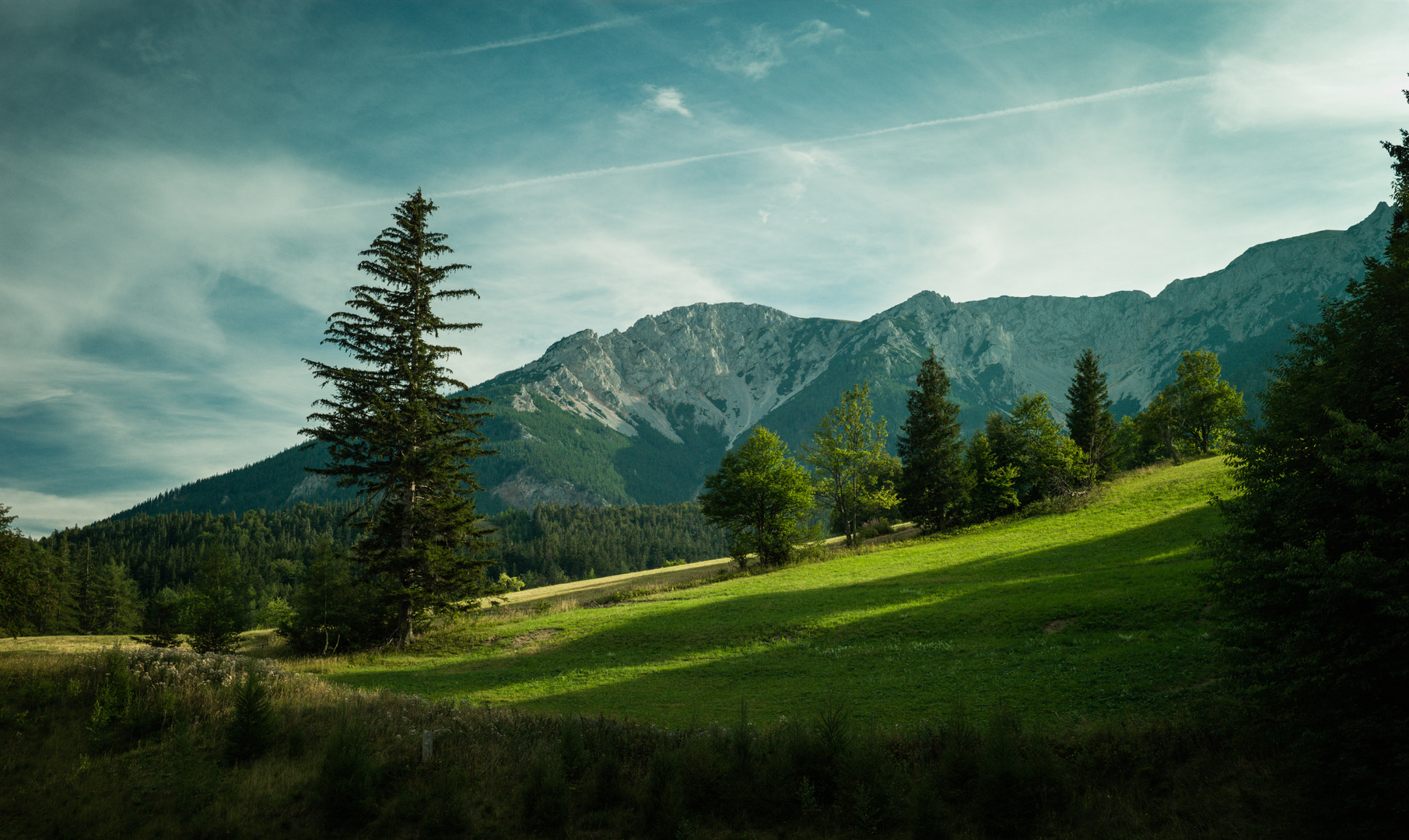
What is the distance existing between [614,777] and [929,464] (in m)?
50.1

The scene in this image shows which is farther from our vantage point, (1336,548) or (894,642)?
(894,642)

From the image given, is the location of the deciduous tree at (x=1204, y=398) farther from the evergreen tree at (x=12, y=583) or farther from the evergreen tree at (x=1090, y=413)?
the evergreen tree at (x=12, y=583)

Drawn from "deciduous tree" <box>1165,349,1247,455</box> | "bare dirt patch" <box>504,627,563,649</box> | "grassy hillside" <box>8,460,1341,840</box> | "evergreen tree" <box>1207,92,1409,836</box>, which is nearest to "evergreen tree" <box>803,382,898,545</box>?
"bare dirt patch" <box>504,627,563,649</box>

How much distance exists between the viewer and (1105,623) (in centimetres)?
1884

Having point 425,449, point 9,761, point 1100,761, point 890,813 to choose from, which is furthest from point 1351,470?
point 425,449

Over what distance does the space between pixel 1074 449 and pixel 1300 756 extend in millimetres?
49348

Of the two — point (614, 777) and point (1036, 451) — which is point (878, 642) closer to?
point (614, 777)

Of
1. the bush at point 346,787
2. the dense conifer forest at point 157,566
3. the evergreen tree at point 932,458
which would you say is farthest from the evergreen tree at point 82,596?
the bush at point 346,787

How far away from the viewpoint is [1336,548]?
922 cm

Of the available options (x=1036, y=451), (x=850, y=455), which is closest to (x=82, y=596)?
(x=850, y=455)

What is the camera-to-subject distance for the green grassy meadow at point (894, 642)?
585 inches

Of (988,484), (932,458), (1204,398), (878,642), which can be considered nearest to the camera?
(878,642)

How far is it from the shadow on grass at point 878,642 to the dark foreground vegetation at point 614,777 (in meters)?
4.03

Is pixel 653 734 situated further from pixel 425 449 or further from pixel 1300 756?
pixel 425 449
